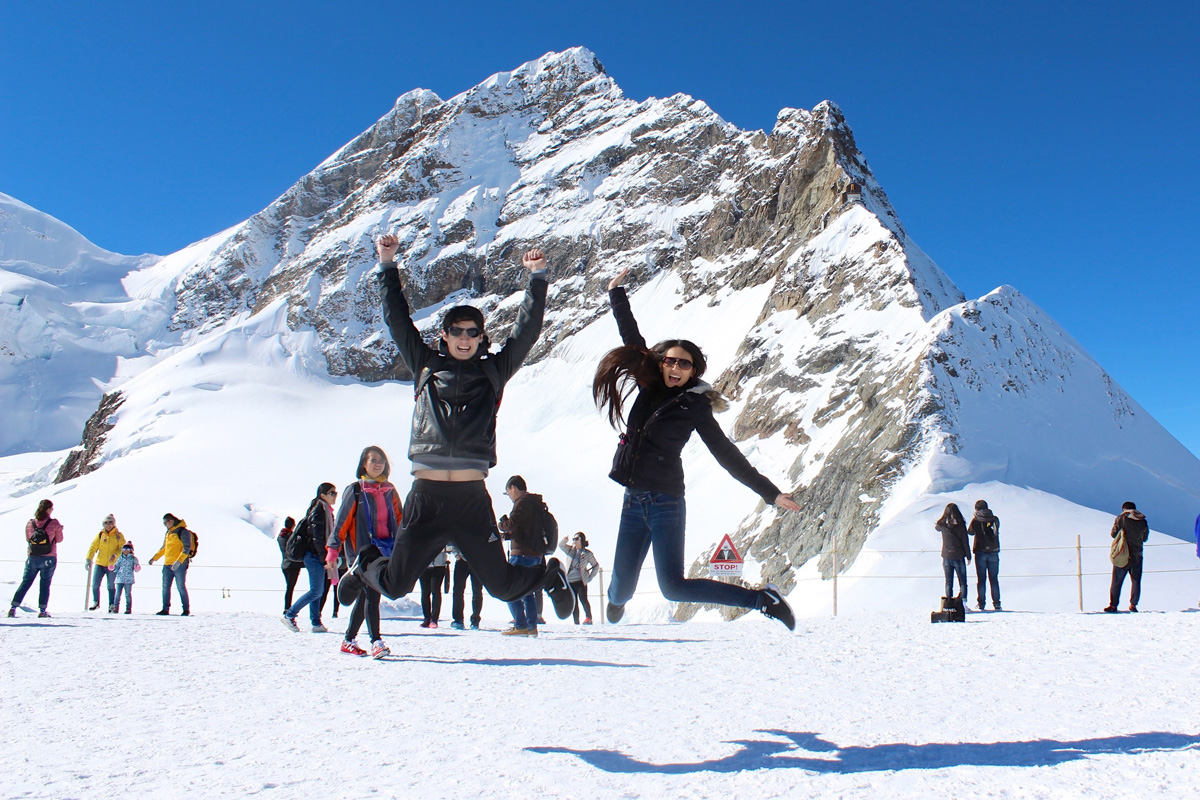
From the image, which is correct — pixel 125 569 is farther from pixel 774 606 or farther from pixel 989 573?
pixel 989 573

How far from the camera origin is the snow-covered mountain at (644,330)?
22.7 metres

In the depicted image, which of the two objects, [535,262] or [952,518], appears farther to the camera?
[952,518]

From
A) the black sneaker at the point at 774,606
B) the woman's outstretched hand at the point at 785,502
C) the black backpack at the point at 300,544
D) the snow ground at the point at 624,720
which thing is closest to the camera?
the snow ground at the point at 624,720

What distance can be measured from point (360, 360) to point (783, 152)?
48.4 m

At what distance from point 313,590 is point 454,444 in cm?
599

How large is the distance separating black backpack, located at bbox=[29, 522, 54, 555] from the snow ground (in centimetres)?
376

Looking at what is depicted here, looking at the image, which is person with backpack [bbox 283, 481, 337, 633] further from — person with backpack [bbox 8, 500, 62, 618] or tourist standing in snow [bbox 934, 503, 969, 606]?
tourist standing in snow [bbox 934, 503, 969, 606]

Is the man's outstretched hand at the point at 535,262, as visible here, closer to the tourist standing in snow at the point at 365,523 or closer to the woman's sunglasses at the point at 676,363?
the woman's sunglasses at the point at 676,363

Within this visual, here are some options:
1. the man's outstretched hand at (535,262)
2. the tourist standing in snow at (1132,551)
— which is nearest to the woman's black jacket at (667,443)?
the man's outstretched hand at (535,262)

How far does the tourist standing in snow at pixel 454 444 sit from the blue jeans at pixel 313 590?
5309 mm

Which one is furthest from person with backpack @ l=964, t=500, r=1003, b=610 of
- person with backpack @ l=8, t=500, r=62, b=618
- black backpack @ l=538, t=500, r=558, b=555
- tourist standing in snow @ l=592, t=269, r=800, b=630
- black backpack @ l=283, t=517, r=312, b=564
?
person with backpack @ l=8, t=500, r=62, b=618

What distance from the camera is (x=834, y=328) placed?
38312mm

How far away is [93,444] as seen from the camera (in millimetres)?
73125

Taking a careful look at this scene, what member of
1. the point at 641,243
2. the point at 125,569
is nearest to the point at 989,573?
the point at 125,569
